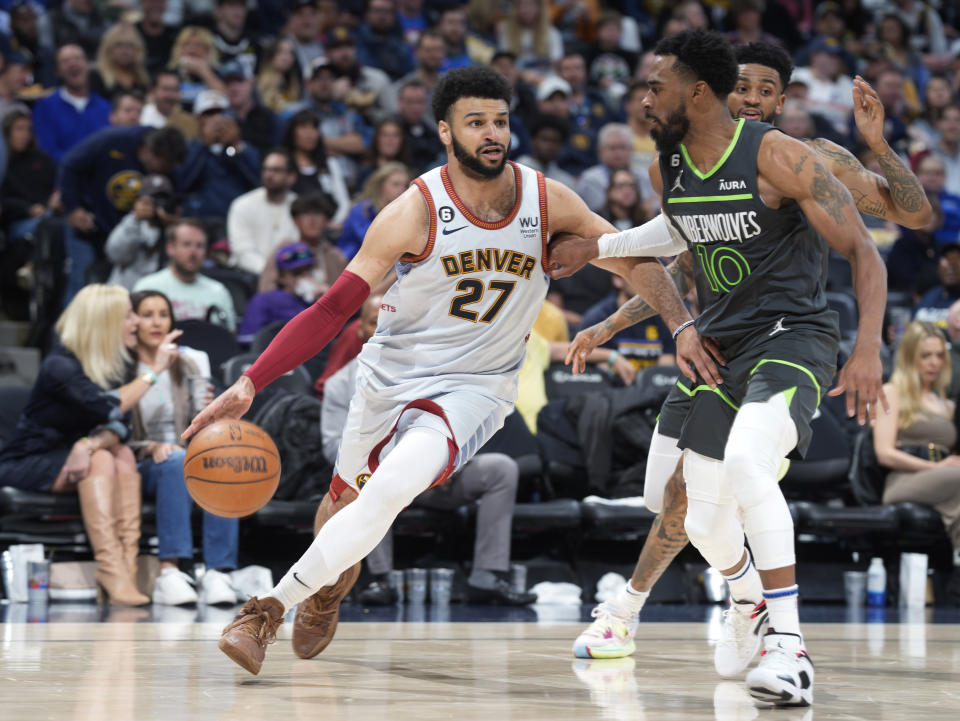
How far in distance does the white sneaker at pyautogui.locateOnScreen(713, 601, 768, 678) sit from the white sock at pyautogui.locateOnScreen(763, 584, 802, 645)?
1.69ft

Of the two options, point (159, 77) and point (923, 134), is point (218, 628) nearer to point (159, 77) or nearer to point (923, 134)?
point (159, 77)

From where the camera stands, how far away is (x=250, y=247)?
9.30m

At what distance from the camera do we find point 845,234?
397 centimetres

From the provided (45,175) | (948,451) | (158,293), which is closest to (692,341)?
(158,293)

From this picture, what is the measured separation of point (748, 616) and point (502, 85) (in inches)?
80.0

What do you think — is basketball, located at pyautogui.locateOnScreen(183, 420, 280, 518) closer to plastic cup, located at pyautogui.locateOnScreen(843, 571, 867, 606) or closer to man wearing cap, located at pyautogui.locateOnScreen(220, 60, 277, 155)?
plastic cup, located at pyautogui.locateOnScreen(843, 571, 867, 606)

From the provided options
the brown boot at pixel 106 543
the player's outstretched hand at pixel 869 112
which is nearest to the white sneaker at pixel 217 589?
the brown boot at pixel 106 543

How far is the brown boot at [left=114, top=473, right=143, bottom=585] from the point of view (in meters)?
6.83

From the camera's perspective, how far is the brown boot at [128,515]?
6.83m

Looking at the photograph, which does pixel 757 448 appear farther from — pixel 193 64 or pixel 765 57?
pixel 193 64

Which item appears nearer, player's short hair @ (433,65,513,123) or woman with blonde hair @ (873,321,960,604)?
player's short hair @ (433,65,513,123)

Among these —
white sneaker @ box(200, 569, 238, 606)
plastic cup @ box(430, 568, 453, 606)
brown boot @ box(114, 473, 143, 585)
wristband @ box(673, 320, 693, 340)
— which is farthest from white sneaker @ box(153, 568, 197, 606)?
wristband @ box(673, 320, 693, 340)

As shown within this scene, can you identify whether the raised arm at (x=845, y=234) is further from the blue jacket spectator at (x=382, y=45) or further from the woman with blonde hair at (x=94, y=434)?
the blue jacket spectator at (x=382, y=45)

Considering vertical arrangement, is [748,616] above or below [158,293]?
below
